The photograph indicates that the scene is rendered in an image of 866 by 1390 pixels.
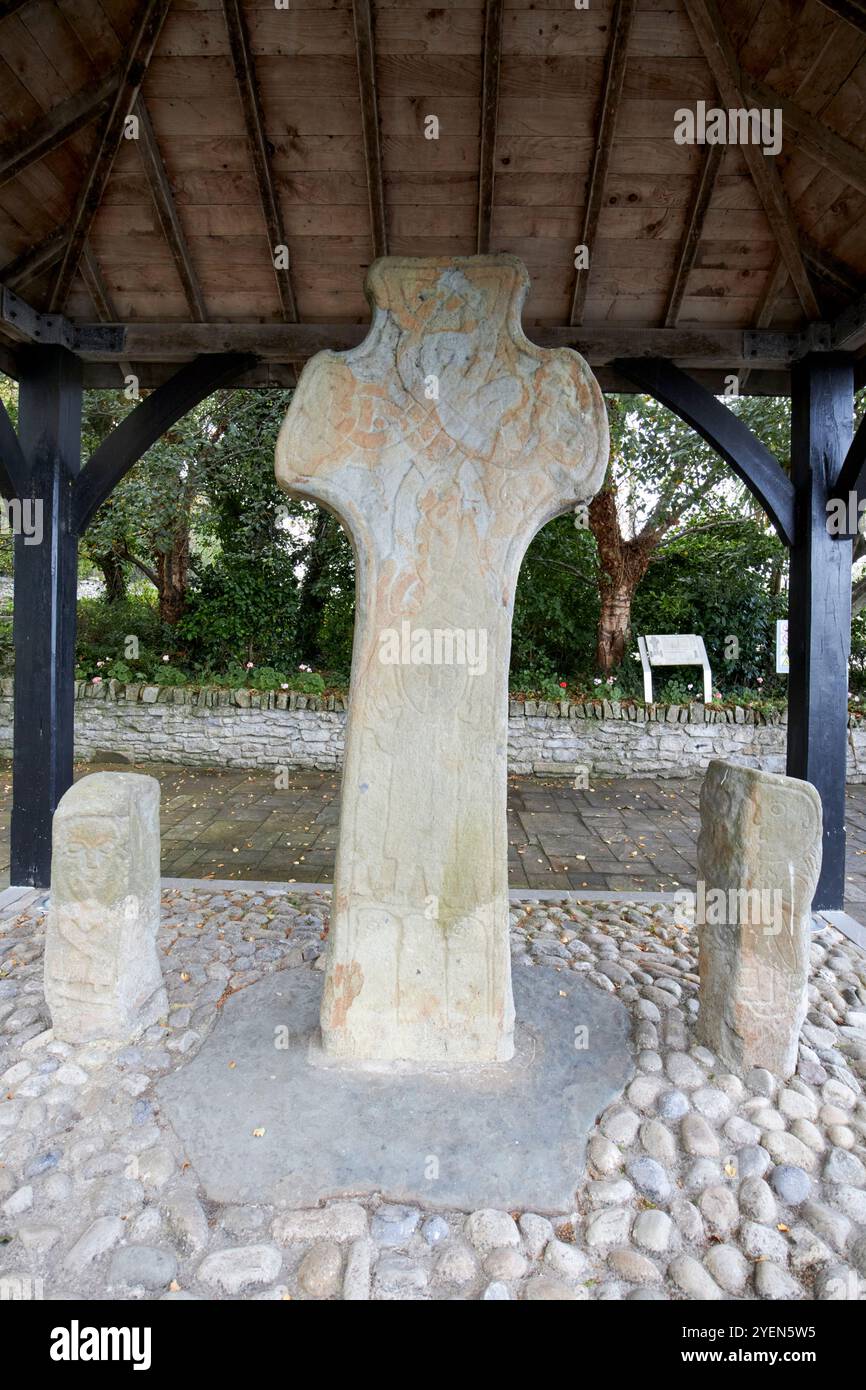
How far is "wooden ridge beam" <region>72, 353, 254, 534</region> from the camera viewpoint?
4.08m

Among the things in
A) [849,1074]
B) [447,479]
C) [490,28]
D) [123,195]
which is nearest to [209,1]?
[123,195]

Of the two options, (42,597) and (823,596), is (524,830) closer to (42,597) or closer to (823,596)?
(823,596)

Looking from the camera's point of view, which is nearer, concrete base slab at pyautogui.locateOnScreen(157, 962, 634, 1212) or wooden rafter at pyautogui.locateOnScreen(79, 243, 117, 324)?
concrete base slab at pyautogui.locateOnScreen(157, 962, 634, 1212)

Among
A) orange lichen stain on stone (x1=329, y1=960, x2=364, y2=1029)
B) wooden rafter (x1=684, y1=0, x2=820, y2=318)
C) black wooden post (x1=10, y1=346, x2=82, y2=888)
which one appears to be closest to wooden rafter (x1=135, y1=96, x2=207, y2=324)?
black wooden post (x1=10, y1=346, x2=82, y2=888)

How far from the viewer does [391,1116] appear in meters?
2.11

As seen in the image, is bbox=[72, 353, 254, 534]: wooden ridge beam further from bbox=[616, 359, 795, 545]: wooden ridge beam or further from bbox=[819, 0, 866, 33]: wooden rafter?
bbox=[819, 0, 866, 33]: wooden rafter

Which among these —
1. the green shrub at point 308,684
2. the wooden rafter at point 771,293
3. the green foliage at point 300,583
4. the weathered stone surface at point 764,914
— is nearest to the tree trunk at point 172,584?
the green foliage at point 300,583

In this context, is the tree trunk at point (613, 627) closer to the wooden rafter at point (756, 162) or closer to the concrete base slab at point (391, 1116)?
the wooden rafter at point (756, 162)

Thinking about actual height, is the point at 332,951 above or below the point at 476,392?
below

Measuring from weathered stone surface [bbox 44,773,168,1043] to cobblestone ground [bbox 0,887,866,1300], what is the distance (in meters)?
0.12

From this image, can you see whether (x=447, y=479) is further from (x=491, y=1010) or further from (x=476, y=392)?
(x=491, y=1010)

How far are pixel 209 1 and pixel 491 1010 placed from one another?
4.24 metres

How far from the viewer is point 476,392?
2.38 metres

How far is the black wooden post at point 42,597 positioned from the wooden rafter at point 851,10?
158 inches
